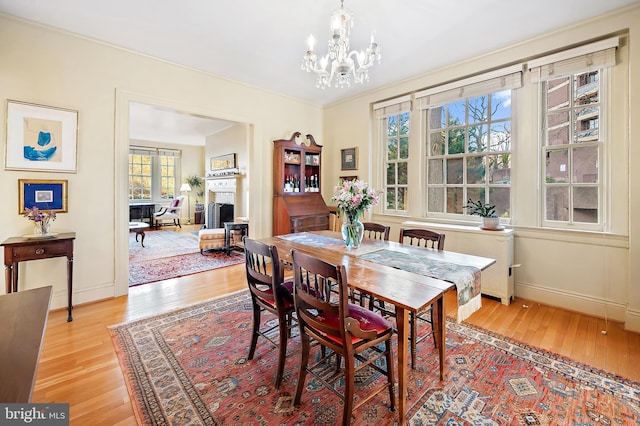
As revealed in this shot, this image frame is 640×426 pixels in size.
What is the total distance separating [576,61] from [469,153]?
4.29 feet

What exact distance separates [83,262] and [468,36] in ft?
15.8

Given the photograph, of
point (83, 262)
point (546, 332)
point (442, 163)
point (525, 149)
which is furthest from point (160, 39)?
point (546, 332)

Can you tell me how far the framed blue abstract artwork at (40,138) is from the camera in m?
2.70

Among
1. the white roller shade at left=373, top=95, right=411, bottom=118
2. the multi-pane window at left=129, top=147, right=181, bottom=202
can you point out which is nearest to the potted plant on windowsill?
the white roller shade at left=373, top=95, right=411, bottom=118

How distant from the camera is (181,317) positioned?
9.12 feet

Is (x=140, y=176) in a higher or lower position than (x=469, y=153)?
higher

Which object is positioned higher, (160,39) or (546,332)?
(160,39)

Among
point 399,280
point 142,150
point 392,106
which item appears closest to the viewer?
point 399,280

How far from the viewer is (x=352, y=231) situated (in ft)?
8.02

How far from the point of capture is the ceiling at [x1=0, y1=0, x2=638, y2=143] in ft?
8.20

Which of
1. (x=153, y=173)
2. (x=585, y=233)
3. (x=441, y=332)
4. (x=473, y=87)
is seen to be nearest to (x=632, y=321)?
(x=585, y=233)

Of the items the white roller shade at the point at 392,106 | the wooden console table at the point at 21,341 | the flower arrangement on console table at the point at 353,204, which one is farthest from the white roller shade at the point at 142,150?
the wooden console table at the point at 21,341

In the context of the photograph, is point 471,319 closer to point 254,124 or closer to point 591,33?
point 591,33

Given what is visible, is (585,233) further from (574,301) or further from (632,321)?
(632,321)
